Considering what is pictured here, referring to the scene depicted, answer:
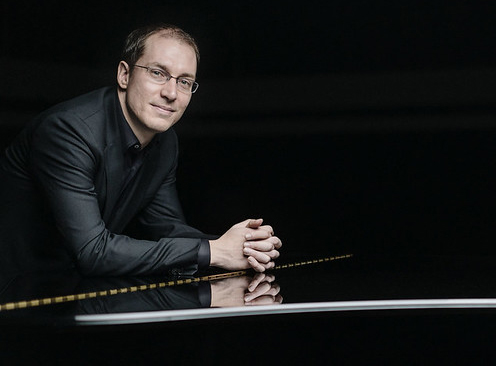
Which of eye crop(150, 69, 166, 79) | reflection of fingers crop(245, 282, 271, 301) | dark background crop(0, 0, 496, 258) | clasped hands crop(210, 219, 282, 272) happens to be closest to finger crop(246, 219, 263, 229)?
clasped hands crop(210, 219, 282, 272)

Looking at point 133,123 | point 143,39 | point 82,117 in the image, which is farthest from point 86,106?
point 143,39

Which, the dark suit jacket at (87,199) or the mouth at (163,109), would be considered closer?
the dark suit jacket at (87,199)

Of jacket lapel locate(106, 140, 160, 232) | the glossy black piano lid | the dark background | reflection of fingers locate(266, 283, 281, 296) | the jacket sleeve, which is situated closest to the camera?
the glossy black piano lid

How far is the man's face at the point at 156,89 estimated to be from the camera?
7.88 feet

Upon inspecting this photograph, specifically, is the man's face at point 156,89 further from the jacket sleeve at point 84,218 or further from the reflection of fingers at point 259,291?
the reflection of fingers at point 259,291

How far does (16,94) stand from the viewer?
334 centimetres

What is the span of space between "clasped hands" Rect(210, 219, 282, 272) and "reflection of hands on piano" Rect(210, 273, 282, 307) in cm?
5

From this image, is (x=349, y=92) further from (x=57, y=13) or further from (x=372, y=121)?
(x=57, y=13)

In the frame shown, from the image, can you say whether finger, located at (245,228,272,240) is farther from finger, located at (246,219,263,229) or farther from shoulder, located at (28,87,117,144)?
shoulder, located at (28,87,117,144)

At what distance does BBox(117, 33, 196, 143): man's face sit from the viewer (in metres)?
2.40

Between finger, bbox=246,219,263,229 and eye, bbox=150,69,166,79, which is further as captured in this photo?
eye, bbox=150,69,166,79

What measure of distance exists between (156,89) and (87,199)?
0.44 metres

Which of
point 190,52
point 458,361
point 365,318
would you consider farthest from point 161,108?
point 458,361

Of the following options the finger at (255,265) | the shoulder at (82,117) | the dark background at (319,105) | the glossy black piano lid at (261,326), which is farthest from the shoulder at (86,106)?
the dark background at (319,105)
